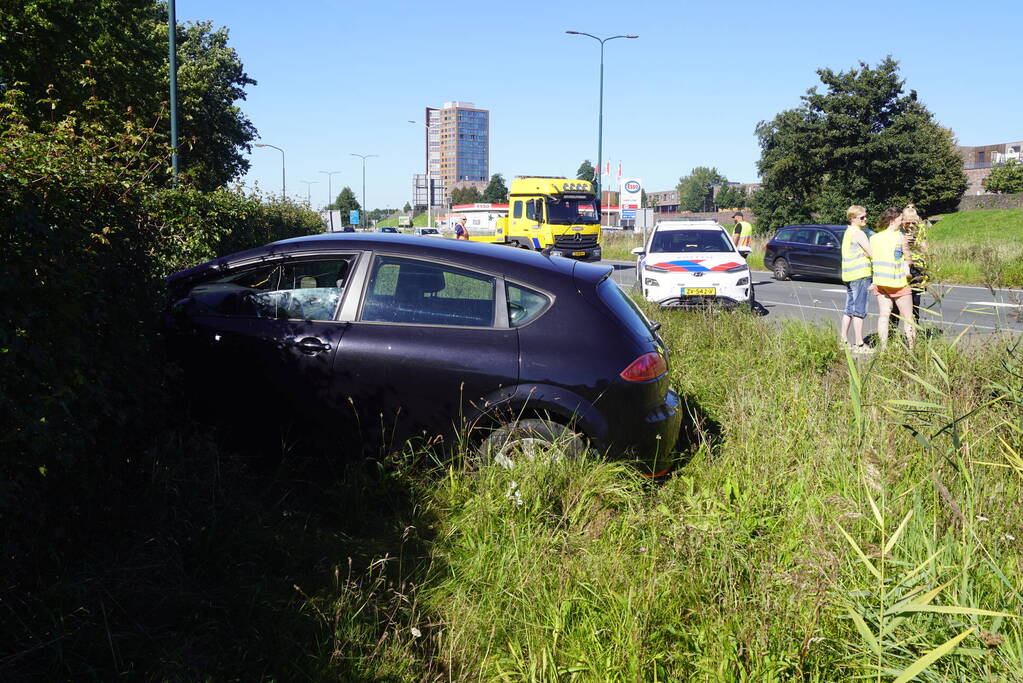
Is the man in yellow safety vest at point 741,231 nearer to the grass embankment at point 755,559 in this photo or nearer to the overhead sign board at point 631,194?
the overhead sign board at point 631,194

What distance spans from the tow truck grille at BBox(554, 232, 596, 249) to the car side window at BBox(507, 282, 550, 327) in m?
24.5

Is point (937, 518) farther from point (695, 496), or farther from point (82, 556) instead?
point (82, 556)

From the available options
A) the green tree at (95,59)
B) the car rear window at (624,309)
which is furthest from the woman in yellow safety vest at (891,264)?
the green tree at (95,59)

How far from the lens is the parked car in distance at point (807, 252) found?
23484 millimetres

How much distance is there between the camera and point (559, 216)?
29.3m

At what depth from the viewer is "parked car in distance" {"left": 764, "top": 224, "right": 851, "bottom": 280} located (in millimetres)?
23484

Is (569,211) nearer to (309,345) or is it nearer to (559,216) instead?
(559,216)

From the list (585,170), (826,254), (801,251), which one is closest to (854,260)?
(826,254)

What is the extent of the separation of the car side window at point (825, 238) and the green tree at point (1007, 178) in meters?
56.7

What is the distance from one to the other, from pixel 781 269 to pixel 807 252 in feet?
3.95

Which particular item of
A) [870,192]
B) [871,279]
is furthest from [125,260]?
[870,192]

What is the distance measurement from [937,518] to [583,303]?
2.02 metres

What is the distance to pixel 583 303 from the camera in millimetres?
4641

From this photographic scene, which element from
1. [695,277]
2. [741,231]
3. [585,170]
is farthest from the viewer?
[585,170]
